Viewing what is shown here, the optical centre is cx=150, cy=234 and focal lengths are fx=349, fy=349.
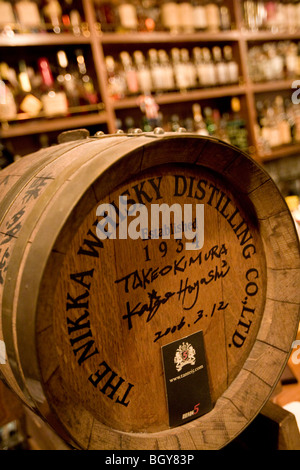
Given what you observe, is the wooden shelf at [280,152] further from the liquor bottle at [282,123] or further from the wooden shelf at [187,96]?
the wooden shelf at [187,96]

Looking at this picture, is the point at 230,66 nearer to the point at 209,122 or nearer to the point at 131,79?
the point at 209,122

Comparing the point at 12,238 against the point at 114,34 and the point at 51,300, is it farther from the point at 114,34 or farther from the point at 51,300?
the point at 114,34

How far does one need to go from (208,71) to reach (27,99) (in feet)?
4.67

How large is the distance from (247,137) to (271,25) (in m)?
1.04

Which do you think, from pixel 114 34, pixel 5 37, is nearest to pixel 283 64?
pixel 114 34

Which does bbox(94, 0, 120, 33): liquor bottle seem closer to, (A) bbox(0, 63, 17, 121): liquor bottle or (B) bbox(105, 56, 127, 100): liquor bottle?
(B) bbox(105, 56, 127, 100): liquor bottle

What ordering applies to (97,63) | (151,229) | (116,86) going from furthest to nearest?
(116,86) < (97,63) < (151,229)

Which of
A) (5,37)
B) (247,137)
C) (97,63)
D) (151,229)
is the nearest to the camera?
(151,229)

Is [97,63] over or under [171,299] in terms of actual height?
over

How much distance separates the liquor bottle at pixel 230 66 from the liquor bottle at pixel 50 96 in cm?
143

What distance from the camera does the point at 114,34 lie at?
2240 mm

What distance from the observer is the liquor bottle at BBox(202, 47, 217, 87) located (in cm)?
269

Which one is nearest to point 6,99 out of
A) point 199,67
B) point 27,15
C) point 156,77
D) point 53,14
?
point 27,15

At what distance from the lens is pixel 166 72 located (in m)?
2.53
